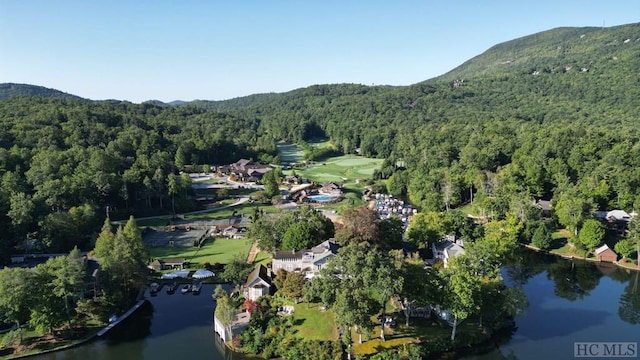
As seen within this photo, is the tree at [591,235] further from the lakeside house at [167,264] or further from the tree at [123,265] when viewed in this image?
the tree at [123,265]

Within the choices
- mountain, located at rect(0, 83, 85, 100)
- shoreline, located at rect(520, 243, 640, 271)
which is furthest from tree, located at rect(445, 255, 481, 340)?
mountain, located at rect(0, 83, 85, 100)

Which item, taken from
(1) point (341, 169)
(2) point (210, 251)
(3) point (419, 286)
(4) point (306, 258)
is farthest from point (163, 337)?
(1) point (341, 169)

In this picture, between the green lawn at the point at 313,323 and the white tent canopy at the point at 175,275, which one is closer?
the green lawn at the point at 313,323

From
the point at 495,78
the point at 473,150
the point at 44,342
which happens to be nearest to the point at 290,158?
the point at 473,150

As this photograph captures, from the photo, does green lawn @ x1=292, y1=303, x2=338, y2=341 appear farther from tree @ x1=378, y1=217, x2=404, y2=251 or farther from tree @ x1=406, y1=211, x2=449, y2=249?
tree @ x1=406, y1=211, x2=449, y2=249

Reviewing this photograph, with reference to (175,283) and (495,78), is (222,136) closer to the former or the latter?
(175,283)

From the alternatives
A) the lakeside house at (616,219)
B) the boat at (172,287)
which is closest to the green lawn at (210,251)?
the boat at (172,287)
